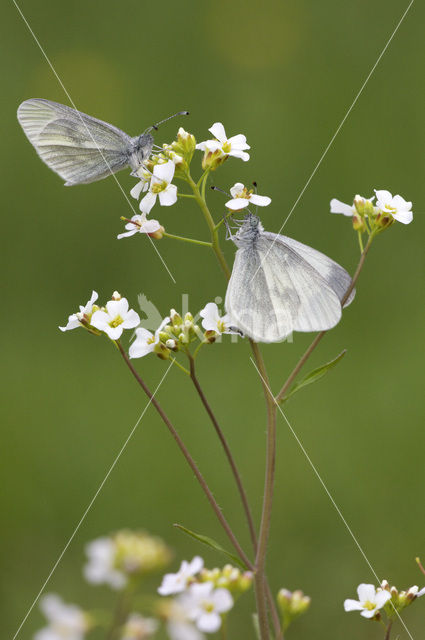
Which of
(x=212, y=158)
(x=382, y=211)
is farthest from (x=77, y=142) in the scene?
(x=382, y=211)

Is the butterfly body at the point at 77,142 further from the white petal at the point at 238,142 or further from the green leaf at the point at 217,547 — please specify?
the green leaf at the point at 217,547

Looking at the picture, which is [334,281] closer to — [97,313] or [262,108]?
[97,313]

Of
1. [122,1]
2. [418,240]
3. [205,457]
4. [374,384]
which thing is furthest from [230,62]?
[205,457]

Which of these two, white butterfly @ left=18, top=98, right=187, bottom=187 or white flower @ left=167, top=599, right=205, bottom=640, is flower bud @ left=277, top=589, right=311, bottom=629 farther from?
white butterfly @ left=18, top=98, right=187, bottom=187

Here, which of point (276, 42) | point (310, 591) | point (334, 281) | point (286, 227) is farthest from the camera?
point (276, 42)

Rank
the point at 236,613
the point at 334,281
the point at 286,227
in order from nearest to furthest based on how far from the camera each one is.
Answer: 1. the point at 334,281
2. the point at 236,613
3. the point at 286,227
